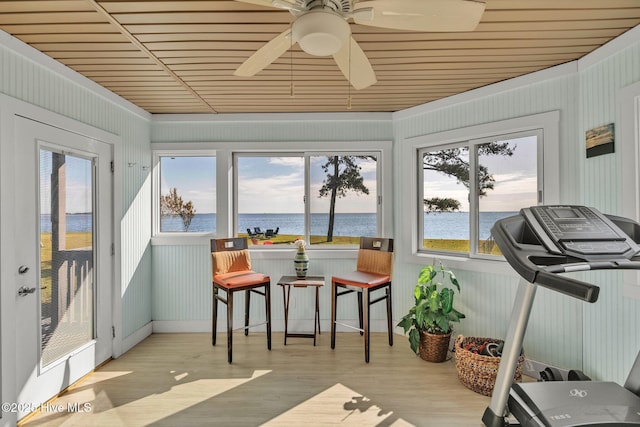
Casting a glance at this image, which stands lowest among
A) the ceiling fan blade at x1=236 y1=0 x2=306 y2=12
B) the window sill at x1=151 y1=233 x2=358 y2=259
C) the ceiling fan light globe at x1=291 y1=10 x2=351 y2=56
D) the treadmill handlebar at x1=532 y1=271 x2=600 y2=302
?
the window sill at x1=151 y1=233 x2=358 y2=259

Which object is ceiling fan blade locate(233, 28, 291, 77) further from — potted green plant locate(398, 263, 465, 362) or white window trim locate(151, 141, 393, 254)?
potted green plant locate(398, 263, 465, 362)

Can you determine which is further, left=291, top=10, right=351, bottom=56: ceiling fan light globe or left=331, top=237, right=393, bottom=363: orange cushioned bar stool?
left=331, top=237, right=393, bottom=363: orange cushioned bar stool

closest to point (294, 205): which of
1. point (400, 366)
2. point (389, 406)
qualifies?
point (400, 366)

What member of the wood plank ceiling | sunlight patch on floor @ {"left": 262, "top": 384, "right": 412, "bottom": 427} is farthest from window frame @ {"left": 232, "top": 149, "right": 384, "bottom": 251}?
sunlight patch on floor @ {"left": 262, "top": 384, "right": 412, "bottom": 427}

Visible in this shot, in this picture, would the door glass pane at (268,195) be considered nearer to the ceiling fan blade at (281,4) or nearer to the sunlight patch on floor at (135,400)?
the sunlight patch on floor at (135,400)

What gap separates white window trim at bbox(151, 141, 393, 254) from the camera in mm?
3605

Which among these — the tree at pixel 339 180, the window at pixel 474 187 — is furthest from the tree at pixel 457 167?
the tree at pixel 339 180

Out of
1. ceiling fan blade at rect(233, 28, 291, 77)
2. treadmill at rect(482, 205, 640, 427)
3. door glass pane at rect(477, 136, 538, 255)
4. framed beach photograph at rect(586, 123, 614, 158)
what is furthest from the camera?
door glass pane at rect(477, 136, 538, 255)

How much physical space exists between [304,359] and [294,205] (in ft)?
5.40

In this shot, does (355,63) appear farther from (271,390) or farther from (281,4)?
(271,390)

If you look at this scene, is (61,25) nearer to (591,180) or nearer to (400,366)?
(400,366)

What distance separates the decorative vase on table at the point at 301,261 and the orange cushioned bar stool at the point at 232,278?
1.17 feet

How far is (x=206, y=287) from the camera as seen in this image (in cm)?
361

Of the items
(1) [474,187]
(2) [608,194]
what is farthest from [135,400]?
(2) [608,194]
